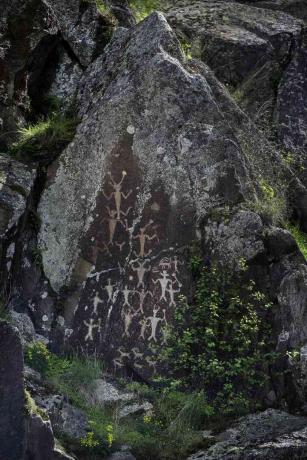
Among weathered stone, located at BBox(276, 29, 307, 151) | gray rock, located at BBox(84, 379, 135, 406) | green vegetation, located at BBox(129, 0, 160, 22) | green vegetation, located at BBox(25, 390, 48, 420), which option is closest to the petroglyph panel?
gray rock, located at BBox(84, 379, 135, 406)

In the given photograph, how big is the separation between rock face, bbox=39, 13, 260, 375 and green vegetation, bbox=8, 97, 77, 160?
0.60 ft

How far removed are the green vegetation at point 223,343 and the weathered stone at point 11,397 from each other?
8.68 ft

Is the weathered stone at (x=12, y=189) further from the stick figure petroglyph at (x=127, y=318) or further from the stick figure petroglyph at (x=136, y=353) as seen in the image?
the stick figure petroglyph at (x=136, y=353)

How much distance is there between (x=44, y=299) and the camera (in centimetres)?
927

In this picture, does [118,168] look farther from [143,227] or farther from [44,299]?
[44,299]

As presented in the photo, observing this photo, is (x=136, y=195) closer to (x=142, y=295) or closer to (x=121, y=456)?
(x=142, y=295)

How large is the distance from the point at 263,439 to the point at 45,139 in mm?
5077

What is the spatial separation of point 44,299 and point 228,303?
2.32m

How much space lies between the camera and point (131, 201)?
9.61 m

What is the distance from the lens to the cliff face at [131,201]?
906cm

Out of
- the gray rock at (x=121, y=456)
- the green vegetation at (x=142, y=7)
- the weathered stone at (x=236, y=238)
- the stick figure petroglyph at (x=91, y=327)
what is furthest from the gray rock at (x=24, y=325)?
the green vegetation at (x=142, y=7)

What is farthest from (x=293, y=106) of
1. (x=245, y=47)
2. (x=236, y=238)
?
(x=236, y=238)

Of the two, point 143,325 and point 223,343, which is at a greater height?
point 143,325

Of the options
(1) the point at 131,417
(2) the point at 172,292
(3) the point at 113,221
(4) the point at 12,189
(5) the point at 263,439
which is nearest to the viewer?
(5) the point at 263,439
